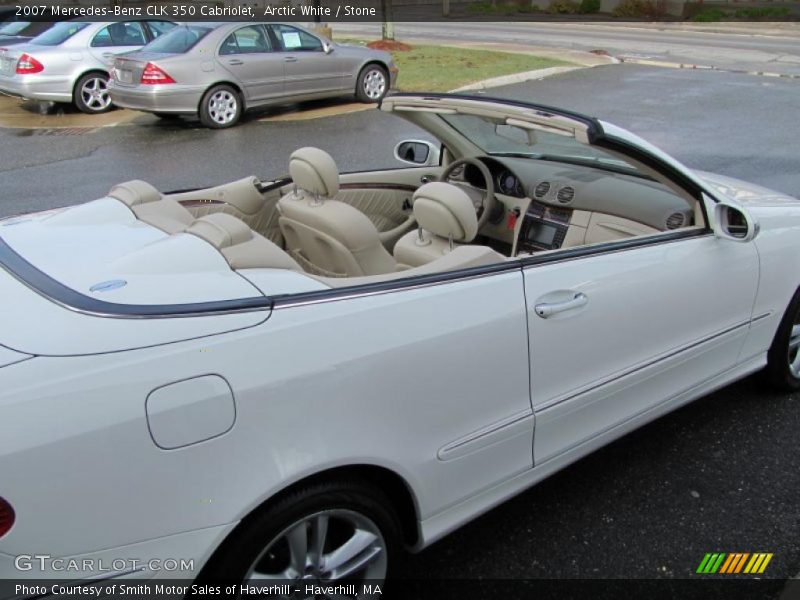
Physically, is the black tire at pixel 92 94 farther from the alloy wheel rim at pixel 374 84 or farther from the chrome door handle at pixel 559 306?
the chrome door handle at pixel 559 306

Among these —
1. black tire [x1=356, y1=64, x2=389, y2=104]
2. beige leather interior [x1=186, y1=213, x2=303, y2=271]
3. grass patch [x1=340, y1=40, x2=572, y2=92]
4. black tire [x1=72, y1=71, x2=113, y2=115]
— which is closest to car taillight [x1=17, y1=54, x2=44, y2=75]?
black tire [x1=72, y1=71, x2=113, y2=115]

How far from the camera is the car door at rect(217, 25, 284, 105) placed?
36.2ft

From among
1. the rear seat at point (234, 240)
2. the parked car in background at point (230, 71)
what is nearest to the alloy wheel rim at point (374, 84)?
the parked car in background at point (230, 71)

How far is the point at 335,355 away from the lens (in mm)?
Answer: 2010

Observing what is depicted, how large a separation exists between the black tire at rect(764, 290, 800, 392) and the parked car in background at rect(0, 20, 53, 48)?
13871mm

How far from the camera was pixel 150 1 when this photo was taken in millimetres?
37375

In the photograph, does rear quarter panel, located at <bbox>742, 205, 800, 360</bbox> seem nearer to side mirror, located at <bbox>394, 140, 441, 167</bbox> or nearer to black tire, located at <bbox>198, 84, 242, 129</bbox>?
side mirror, located at <bbox>394, 140, 441, 167</bbox>

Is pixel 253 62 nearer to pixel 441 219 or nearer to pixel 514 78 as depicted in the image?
pixel 514 78

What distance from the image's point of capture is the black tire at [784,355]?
3.54 meters

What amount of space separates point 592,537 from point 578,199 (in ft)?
5.18

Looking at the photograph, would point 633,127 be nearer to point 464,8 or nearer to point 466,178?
point 466,178

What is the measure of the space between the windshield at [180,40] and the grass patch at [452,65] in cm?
388

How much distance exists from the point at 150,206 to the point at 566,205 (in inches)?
76.3

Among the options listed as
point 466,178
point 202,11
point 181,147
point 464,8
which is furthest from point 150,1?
point 466,178
